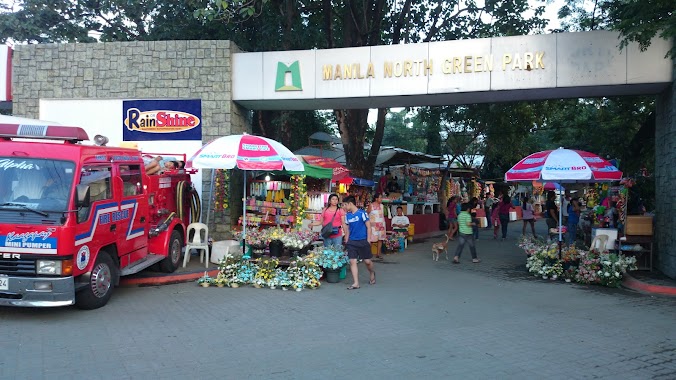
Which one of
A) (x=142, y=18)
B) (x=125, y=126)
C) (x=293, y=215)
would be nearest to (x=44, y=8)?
(x=142, y=18)

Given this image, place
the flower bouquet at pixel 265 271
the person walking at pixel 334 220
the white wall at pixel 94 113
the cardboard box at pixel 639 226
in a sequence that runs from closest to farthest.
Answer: the flower bouquet at pixel 265 271
the person walking at pixel 334 220
the cardboard box at pixel 639 226
the white wall at pixel 94 113

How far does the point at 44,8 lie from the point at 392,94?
1164cm

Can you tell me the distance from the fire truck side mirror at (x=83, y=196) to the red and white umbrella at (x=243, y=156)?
8.60ft

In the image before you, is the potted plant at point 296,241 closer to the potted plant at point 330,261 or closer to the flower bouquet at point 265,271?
the potted plant at point 330,261

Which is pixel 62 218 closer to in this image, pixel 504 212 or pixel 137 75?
pixel 137 75

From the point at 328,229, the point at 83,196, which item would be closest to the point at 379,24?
the point at 328,229

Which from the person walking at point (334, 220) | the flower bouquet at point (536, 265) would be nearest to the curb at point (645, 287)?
the flower bouquet at point (536, 265)

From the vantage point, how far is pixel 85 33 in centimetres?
1706

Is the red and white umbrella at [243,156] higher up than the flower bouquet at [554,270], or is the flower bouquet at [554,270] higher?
the red and white umbrella at [243,156]

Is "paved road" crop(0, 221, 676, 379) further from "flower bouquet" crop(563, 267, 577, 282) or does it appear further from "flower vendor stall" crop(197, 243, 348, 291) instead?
"flower bouquet" crop(563, 267, 577, 282)

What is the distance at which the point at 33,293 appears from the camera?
6543mm

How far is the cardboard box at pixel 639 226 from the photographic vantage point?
1104 cm

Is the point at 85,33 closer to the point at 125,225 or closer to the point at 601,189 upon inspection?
the point at 125,225

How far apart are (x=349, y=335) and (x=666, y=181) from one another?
791cm
